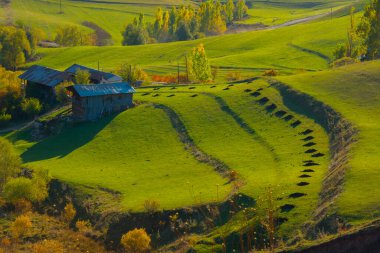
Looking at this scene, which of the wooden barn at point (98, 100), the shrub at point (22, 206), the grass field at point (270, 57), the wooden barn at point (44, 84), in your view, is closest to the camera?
the shrub at point (22, 206)

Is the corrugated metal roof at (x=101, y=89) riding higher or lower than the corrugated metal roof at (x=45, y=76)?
higher

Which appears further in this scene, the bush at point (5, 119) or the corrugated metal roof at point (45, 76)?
the corrugated metal roof at point (45, 76)

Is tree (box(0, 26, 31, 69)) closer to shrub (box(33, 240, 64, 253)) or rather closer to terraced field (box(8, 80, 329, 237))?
terraced field (box(8, 80, 329, 237))

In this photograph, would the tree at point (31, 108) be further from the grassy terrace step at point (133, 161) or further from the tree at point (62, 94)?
the grassy terrace step at point (133, 161)

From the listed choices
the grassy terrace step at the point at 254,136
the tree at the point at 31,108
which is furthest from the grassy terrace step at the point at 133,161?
the tree at the point at 31,108

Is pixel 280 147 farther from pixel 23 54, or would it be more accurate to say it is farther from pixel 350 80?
pixel 23 54

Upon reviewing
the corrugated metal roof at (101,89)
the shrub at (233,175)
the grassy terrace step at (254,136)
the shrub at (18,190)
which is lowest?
the shrub at (18,190)
